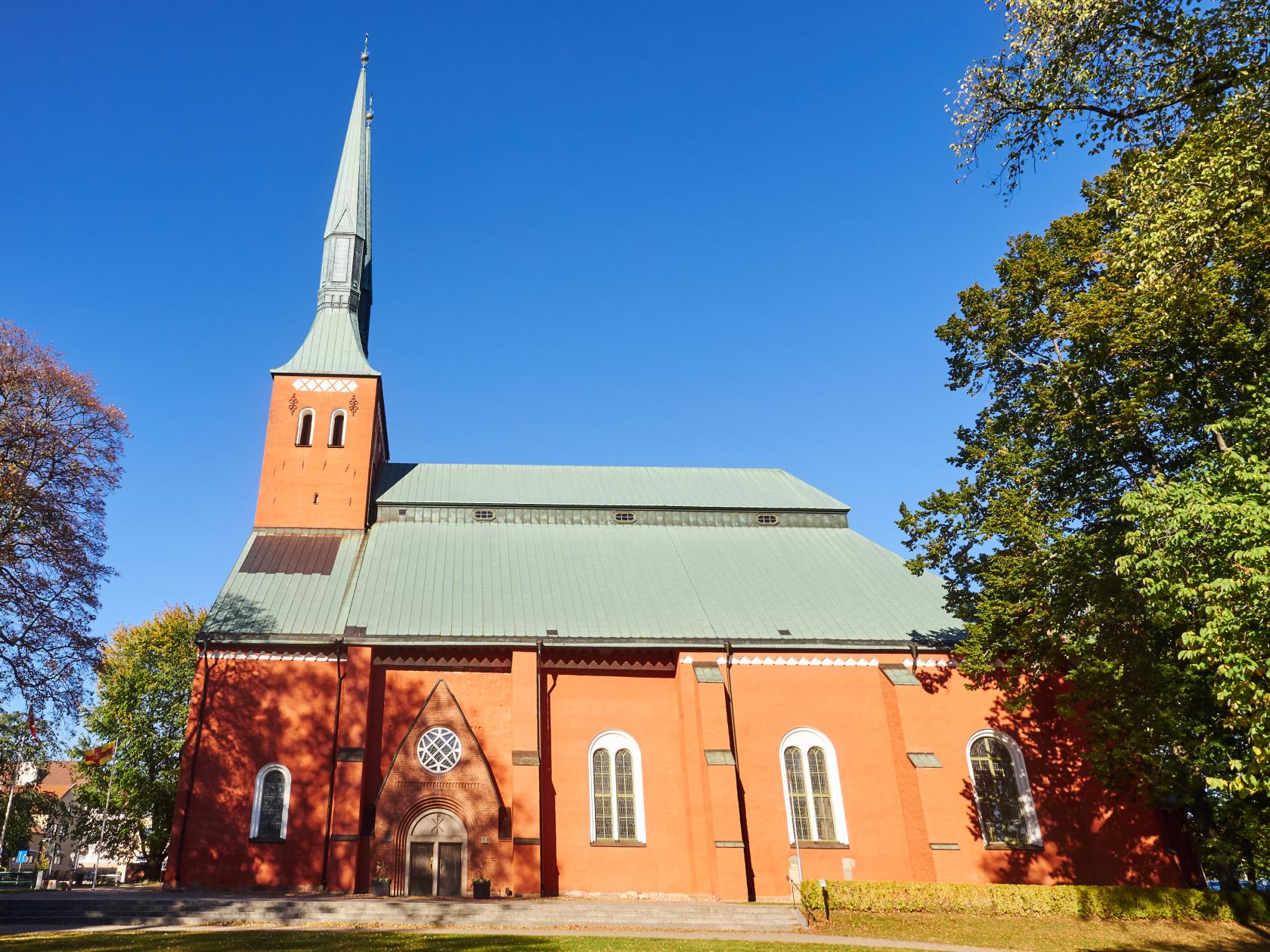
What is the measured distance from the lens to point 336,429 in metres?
31.1

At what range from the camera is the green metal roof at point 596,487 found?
32.3m

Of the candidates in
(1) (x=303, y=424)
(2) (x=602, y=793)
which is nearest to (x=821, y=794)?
(2) (x=602, y=793)

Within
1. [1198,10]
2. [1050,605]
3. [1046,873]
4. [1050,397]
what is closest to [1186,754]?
[1050,605]

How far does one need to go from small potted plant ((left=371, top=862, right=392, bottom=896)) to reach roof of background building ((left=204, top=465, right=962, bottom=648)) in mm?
5965

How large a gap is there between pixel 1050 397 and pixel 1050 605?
4.97m

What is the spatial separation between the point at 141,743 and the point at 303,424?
18.8 meters

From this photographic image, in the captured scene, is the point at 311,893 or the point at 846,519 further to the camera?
the point at 846,519

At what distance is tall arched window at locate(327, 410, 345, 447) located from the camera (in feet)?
101

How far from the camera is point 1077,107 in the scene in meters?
11.8

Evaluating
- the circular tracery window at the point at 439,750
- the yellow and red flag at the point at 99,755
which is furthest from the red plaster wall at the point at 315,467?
the yellow and red flag at the point at 99,755

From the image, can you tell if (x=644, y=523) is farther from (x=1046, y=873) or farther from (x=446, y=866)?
(x=1046, y=873)

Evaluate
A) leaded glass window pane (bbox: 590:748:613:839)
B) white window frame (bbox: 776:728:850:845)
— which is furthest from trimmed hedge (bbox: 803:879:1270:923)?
leaded glass window pane (bbox: 590:748:613:839)

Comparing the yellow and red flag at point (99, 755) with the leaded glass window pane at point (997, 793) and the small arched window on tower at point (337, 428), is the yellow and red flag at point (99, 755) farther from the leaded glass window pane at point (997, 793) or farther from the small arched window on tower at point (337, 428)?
the leaded glass window pane at point (997, 793)

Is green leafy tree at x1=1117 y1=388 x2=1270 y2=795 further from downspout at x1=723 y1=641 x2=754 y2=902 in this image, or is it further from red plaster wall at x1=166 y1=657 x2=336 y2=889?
red plaster wall at x1=166 y1=657 x2=336 y2=889
